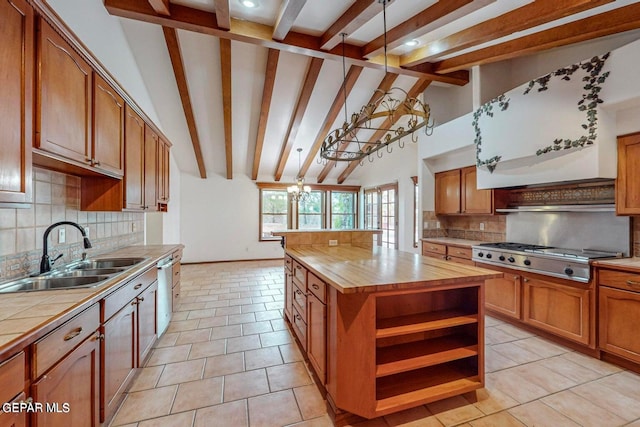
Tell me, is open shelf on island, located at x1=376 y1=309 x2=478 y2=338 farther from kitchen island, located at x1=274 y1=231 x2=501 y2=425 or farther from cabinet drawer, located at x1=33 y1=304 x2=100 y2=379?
cabinet drawer, located at x1=33 y1=304 x2=100 y2=379

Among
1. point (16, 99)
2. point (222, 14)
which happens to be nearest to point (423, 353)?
point (16, 99)

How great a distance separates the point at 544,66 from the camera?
11.9ft

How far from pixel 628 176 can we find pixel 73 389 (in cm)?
439

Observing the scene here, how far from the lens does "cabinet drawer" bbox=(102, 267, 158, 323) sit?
167 centimetres

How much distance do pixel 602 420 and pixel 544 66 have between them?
13.0ft

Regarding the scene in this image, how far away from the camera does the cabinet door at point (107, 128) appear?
205cm

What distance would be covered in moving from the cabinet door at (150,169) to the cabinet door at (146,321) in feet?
3.68

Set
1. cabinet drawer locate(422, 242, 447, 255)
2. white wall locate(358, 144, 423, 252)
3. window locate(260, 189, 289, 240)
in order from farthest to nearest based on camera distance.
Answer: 1. window locate(260, 189, 289, 240)
2. white wall locate(358, 144, 423, 252)
3. cabinet drawer locate(422, 242, 447, 255)

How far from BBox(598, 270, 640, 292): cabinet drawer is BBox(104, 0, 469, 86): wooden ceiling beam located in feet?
10.8

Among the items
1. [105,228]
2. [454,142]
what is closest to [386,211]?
[454,142]

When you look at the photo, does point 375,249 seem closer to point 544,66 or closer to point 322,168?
point 544,66

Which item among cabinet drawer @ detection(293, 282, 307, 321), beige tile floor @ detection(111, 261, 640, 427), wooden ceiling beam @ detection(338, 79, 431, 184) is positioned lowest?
beige tile floor @ detection(111, 261, 640, 427)

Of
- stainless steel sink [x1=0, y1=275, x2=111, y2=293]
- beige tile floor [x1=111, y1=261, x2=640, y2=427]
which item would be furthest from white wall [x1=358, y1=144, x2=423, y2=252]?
stainless steel sink [x1=0, y1=275, x2=111, y2=293]

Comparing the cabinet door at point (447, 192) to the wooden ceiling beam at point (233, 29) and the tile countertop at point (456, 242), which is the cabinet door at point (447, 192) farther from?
the wooden ceiling beam at point (233, 29)
